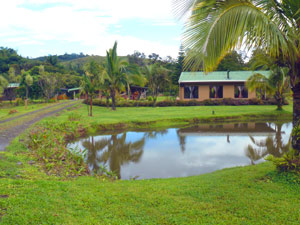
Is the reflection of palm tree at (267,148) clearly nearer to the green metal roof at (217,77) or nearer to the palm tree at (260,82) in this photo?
the palm tree at (260,82)

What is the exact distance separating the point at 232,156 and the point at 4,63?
5188cm

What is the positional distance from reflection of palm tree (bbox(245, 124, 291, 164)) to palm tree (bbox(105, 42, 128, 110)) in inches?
478

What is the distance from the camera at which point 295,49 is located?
4371mm

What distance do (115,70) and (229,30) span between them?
16.9 meters

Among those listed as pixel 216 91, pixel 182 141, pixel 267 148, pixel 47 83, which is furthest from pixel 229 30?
pixel 47 83

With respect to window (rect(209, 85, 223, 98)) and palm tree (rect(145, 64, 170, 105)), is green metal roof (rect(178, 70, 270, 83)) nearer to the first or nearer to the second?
window (rect(209, 85, 223, 98))

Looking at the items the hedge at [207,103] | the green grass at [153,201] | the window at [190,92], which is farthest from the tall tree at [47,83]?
the green grass at [153,201]

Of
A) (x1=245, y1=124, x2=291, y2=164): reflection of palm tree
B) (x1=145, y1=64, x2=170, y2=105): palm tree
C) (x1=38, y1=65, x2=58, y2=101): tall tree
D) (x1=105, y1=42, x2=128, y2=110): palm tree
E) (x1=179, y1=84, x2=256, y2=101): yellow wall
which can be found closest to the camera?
(x1=245, y1=124, x2=291, y2=164): reflection of palm tree

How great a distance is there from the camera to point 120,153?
9070 millimetres

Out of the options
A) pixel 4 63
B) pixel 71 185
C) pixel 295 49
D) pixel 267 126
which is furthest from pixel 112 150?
pixel 4 63

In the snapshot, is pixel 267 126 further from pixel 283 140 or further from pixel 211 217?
pixel 211 217

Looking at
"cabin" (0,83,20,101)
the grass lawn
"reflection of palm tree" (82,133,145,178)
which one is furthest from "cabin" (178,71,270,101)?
"cabin" (0,83,20,101)

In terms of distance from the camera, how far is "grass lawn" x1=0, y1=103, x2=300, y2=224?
3.26 metres

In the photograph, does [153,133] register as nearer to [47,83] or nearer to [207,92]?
[207,92]
